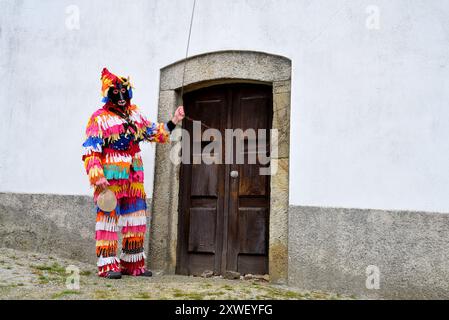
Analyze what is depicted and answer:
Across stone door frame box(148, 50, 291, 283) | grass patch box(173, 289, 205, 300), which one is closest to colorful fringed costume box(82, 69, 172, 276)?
stone door frame box(148, 50, 291, 283)

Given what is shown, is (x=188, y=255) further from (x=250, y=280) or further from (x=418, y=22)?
(x=418, y=22)

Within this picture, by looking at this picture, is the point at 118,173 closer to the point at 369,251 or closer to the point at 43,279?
the point at 43,279

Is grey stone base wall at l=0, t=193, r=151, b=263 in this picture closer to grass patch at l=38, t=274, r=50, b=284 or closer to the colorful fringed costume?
the colorful fringed costume

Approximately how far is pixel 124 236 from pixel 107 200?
1.53 feet

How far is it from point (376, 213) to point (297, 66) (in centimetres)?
149

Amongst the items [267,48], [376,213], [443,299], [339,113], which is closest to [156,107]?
[267,48]

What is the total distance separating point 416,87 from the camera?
4.28m

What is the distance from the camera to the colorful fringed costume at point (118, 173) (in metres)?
4.50

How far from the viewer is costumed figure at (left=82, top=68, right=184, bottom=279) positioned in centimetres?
451

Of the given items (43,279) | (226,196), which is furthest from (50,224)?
(226,196)

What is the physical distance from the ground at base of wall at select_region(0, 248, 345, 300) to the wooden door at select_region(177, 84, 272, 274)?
0.88 ft

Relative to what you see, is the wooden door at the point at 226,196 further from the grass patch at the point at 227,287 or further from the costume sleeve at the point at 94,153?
the costume sleeve at the point at 94,153

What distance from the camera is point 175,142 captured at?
5250mm

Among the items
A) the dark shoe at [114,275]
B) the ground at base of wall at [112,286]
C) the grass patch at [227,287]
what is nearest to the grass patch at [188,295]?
the ground at base of wall at [112,286]
